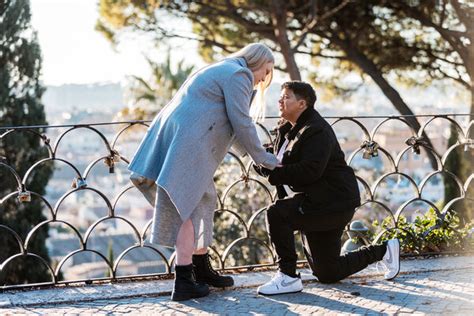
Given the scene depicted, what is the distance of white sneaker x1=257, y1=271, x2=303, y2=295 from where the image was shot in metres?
3.74

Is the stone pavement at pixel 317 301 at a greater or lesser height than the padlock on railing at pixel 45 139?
lesser

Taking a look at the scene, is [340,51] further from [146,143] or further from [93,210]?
[93,210]

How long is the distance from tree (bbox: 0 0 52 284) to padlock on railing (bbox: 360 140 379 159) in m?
10.3

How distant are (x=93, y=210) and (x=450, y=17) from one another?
22.1 meters

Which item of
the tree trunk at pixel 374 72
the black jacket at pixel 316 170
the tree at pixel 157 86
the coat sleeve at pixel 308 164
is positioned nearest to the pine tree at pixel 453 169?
the tree trunk at pixel 374 72

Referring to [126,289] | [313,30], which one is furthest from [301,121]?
[313,30]

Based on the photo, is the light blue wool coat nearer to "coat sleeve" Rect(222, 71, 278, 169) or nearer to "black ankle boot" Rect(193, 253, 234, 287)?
"coat sleeve" Rect(222, 71, 278, 169)

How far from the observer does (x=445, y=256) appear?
4543 mm

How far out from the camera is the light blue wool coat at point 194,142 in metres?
3.46

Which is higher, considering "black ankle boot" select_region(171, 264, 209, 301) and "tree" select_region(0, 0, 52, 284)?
"tree" select_region(0, 0, 52, 284)

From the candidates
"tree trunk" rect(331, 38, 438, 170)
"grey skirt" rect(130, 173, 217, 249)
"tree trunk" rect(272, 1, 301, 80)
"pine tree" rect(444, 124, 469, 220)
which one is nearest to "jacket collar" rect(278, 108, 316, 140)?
"grey skirt" rect(130, 173, 217, 249)

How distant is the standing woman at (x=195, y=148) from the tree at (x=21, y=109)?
10672 millimetres

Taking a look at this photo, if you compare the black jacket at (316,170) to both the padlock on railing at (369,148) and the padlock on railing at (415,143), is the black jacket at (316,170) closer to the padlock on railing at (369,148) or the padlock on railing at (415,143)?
the padlock on railing at (369,148)

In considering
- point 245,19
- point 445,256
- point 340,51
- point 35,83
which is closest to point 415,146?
point 445,256
